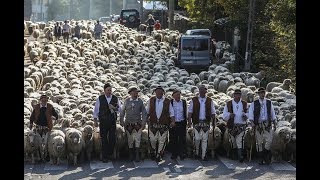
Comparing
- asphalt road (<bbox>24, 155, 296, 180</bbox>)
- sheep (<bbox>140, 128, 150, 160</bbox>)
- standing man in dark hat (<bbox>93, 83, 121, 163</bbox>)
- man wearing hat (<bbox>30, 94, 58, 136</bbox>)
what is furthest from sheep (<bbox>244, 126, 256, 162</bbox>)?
man wearing hat (<bbox>30, 94, 58, 136</bbox>)

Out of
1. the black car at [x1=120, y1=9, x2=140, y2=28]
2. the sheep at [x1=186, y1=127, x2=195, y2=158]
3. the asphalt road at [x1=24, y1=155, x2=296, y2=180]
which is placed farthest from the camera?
the black car at [x1=120, y1=9, x2=140, y2=28]

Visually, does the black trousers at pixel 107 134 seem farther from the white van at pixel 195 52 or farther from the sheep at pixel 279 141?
the white van at pixel 195 52

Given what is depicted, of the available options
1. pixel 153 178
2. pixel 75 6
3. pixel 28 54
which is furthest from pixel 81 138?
pixel 75 6

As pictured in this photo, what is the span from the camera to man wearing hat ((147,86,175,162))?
1213cm

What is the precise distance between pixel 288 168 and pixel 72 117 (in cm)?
494

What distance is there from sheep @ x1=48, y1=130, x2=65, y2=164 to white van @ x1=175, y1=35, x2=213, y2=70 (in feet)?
54.1

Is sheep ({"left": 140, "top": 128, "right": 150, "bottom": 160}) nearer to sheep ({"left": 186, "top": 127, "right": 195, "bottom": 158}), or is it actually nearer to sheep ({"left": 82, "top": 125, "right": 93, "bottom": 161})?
sheep ({"left": 186, "top": 127, "right": 195, "bottom": 158})

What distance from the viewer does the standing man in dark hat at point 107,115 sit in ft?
39.4

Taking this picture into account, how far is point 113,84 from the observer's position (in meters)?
20.4

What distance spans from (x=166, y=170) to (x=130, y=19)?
43.9 meters

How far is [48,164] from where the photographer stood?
12.0m

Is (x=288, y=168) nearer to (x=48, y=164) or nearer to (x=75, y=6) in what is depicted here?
(x=48, y=164)

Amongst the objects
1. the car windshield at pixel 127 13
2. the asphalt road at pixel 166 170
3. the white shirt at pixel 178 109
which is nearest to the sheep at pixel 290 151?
the asphalt road at pixel 166 170

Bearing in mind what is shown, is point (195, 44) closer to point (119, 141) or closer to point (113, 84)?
point (113, 84)
